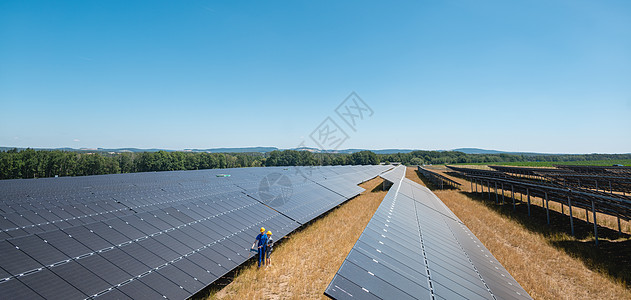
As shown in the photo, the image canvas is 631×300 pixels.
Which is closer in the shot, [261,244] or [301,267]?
[261,244]

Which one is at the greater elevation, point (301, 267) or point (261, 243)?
point (261, 243)

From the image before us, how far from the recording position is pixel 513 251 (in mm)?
13609

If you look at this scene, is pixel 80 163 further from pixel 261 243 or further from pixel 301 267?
pixel 301 267

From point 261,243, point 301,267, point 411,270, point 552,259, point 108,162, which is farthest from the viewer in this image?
point 108,162

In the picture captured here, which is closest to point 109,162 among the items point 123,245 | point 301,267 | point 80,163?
point 80,163

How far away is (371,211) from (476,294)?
17819 mm

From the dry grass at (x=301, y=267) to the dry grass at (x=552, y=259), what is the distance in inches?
308

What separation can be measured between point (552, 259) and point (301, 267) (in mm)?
12864

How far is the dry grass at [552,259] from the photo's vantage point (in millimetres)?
9773

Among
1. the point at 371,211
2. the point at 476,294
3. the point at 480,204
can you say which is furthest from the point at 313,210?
the point at 480,204

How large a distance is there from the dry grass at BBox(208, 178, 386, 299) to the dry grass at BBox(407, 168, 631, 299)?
7.83 m

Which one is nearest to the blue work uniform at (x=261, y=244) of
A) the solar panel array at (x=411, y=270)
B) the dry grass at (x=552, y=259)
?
the solar panel array at (x=411, y=270)

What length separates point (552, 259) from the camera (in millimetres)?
12828

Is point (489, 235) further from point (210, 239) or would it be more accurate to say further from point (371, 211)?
point (210, 239)
